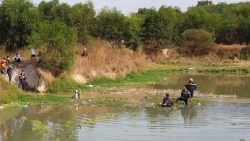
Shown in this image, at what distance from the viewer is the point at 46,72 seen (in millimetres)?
35219

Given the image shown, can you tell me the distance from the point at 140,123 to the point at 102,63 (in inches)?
788

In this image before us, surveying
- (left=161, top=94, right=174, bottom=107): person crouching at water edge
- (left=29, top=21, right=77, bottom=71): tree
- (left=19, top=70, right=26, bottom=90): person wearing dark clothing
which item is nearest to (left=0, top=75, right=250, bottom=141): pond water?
(left=161, top=94, right=174, bottom=107): person crouching at water edge

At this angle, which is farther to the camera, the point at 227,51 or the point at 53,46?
the point at 227,51

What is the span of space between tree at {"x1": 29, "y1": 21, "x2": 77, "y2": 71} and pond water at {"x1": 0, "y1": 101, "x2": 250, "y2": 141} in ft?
26.7

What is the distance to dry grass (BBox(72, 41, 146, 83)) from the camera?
39.9 metres

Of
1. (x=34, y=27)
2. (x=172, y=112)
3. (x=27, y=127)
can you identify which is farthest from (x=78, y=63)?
(x=27, y=127)

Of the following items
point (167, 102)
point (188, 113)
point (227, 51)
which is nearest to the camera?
point (188, 113)

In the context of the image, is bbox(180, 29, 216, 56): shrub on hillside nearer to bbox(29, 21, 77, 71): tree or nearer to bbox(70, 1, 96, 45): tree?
bbox(70, 1, 96, 45): tree

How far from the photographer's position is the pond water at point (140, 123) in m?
19.3

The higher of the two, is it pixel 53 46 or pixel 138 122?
pixel 53 46

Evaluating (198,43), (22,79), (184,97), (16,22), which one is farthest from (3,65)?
(198,43)

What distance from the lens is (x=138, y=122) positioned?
2295 cm

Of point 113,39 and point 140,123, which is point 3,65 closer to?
point 140,123

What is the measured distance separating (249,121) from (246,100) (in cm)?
920
